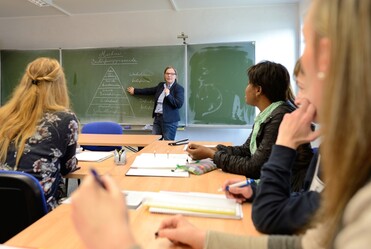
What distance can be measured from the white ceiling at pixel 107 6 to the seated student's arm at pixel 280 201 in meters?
3.69

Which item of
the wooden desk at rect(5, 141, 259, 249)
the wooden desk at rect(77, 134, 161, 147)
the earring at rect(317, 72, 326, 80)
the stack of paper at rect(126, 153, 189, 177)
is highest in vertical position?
the earring at rect(317, 72, 326, 80)

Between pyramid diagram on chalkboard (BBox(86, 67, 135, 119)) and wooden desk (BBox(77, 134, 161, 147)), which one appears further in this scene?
pyramid diagram on chalkboard (BBox(86, 67, 135, 119))

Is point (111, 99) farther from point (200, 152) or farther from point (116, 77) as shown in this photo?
point (200, 152)

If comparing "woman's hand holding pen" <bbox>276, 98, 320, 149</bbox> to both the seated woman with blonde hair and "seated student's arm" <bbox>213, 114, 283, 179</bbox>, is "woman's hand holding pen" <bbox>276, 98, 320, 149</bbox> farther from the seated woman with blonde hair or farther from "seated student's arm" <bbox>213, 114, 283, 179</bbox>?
the seated woman with blonde hair

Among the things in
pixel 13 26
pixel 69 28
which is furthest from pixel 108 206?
pixel 13 26

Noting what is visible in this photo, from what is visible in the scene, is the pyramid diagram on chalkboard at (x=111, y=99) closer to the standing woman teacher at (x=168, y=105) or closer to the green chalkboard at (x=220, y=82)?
the standing woman teacher at (x=168, y=105)

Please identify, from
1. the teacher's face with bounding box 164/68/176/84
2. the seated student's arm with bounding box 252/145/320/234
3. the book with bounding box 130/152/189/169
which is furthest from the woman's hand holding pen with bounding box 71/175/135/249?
the teacher's face with bounding box 164/68/176/84

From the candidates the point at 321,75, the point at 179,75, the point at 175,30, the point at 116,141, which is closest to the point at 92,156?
the point at 116,141

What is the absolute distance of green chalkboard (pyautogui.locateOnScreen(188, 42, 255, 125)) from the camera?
4.25 meters

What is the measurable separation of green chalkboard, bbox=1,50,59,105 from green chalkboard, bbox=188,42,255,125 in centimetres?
245

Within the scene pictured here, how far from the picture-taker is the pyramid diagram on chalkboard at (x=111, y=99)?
15.0 ft

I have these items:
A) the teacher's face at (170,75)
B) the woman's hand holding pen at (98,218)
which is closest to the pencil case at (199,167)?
the woman's hand holding pen at (98,218)

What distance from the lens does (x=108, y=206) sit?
1.49 feet

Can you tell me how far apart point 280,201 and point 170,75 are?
3.50 metres
